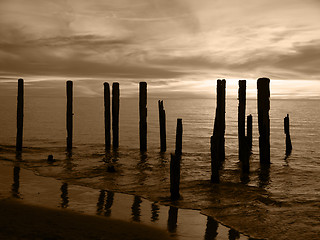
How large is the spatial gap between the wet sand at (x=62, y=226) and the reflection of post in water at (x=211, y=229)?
817mm

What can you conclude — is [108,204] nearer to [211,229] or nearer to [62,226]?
[62,226]

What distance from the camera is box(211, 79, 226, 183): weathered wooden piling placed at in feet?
35.6

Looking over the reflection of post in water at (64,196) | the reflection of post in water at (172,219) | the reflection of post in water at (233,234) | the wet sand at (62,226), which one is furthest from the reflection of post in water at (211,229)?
the reflection of post in water at (64,196)

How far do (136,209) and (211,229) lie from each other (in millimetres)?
2039

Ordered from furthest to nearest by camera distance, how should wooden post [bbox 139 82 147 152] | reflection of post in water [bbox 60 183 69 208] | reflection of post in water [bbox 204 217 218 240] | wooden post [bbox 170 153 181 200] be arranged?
wooden post [bbox 139 82 147 152] < wooden post [bbox 170 153 181 200] < reflection of post in water [bbox 60 183 69 208] < reflection of post in water [bbox 204 217 218 240]

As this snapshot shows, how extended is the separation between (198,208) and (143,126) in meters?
9.58

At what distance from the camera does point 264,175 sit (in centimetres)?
1382

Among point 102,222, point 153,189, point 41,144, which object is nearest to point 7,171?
point 153,189

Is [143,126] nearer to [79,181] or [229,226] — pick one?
[79,181]

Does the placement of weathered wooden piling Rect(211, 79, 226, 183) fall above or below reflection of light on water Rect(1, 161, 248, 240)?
above

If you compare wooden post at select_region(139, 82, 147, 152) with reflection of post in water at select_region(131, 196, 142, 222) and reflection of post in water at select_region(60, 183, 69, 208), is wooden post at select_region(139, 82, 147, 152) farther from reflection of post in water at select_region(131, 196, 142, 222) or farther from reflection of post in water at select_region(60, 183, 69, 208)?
reflection of post in water at select_region(131, 196, 142, 222)

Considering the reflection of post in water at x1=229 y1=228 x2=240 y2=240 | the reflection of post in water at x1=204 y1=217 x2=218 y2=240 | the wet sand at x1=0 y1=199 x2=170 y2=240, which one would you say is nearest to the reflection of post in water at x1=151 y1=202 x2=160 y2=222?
the wet sand at x1=0 y1=199 x2=170 y2=240

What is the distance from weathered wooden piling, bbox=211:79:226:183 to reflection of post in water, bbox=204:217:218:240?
281 centimetres

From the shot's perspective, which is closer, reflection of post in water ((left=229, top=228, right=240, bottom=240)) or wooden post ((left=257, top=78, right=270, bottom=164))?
reflection of post in water ((left=229, top=228, right=240, bottom=240))
